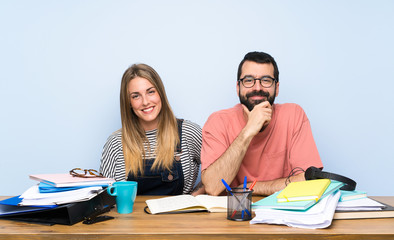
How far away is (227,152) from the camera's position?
1.78m

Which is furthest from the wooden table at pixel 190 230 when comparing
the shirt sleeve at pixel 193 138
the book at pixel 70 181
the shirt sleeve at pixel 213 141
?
the shirt sleeve at pixel 193 138

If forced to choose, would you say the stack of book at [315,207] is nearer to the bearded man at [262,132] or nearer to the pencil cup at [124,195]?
the pencil cup at [124,195]

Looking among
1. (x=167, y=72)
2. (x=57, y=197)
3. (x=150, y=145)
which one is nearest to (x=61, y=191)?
(x=57, y=197)

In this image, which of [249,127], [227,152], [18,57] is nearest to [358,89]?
[249,127]

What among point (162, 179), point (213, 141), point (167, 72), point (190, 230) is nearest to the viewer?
point (190, 230)

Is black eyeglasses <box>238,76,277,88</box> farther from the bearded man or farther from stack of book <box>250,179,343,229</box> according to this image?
stack of book <box>250,179,343,229</box>

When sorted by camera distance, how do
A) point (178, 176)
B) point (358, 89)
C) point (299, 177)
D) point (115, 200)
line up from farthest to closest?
1. point (358, 89)
2. point (178, 176)
3. point (299, 177)
4. point (115, 200)

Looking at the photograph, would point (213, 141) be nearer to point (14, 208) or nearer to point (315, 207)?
point (315, 207)

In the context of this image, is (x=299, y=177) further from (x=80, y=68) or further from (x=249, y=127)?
(x=80, y=68)

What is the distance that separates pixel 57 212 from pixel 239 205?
61 centimetres

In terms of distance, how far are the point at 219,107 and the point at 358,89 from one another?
3.22 ft

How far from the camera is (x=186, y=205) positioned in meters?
1.28

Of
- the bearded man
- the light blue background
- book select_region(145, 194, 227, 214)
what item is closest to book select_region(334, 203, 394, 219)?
book select_region(145, 194, 227, 214)

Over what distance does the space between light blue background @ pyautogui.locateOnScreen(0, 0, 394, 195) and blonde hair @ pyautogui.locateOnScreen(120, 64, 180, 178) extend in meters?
0.32
